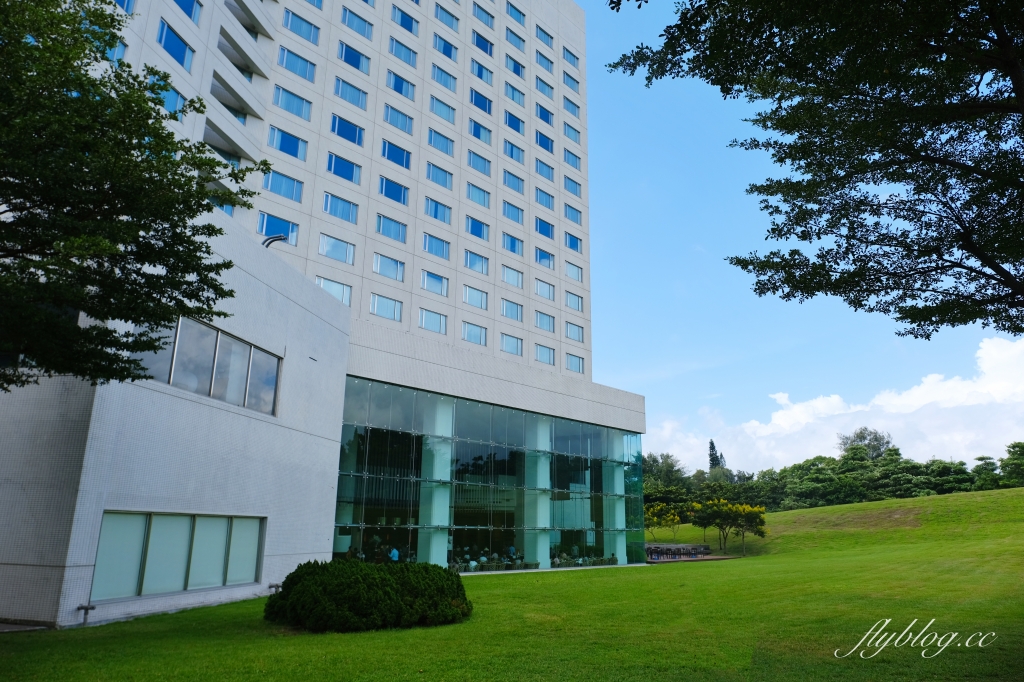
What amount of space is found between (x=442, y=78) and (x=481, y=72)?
3756 millimetres

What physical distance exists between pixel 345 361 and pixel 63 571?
42.1ft

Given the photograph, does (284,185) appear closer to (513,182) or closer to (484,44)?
(513,182)

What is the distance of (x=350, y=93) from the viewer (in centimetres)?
3647

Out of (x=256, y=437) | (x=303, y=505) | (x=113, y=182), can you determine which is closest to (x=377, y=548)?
(x=303, y=505)

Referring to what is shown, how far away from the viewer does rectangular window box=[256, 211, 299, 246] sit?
31.6m

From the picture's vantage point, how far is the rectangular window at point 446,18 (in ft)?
139

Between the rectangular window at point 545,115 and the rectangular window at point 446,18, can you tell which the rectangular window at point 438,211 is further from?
the rectangular window at point 545,115

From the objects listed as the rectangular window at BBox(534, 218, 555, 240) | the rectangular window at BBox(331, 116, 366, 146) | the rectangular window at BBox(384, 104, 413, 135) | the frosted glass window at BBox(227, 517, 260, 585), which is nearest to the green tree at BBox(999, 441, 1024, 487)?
the rectangular window at BBox(534, 218, 555, 240)

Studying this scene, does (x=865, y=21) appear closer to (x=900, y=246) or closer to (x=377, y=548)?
(x=900, y=246)

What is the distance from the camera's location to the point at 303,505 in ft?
71.6

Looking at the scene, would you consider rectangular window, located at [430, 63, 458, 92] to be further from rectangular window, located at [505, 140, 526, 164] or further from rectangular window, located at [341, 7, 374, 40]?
rectangular window, located at [505, 140, 526, 164]

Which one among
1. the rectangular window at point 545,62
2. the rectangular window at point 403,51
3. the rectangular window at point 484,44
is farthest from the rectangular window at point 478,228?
the rectangular window at point 545,62

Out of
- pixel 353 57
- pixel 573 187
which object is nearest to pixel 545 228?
pixel 573 187

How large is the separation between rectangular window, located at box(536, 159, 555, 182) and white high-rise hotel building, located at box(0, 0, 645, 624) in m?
0.21
